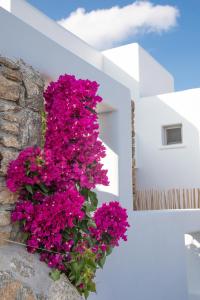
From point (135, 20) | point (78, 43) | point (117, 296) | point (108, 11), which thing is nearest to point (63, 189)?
point (117, 296)

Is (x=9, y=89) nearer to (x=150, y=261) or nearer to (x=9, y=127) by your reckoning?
(x=9, y=127)

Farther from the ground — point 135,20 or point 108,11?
point 108,11

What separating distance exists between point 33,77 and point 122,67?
28.4 ft

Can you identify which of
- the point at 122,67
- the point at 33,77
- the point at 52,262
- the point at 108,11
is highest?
the point at 108,11

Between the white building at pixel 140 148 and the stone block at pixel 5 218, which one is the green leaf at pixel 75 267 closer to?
the stone block at pixel 5 218

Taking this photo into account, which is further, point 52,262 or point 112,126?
point 112,126

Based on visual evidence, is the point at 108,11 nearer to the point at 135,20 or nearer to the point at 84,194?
the point at 135,20

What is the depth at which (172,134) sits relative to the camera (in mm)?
10469

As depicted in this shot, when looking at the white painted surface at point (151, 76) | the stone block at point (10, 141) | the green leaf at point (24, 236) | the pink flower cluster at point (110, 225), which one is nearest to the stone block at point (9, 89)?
the stone block at point (10, 141)

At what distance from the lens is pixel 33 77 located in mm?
3133

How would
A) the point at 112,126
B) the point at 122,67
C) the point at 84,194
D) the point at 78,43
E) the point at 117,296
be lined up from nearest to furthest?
the point at 84,194
the point at 117,296
the point at 112,126
the point at 78,43
the point at 122,67

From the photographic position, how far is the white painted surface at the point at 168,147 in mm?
9938

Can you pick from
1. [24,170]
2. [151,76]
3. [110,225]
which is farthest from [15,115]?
[151,76]

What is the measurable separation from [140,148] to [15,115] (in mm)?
7960
